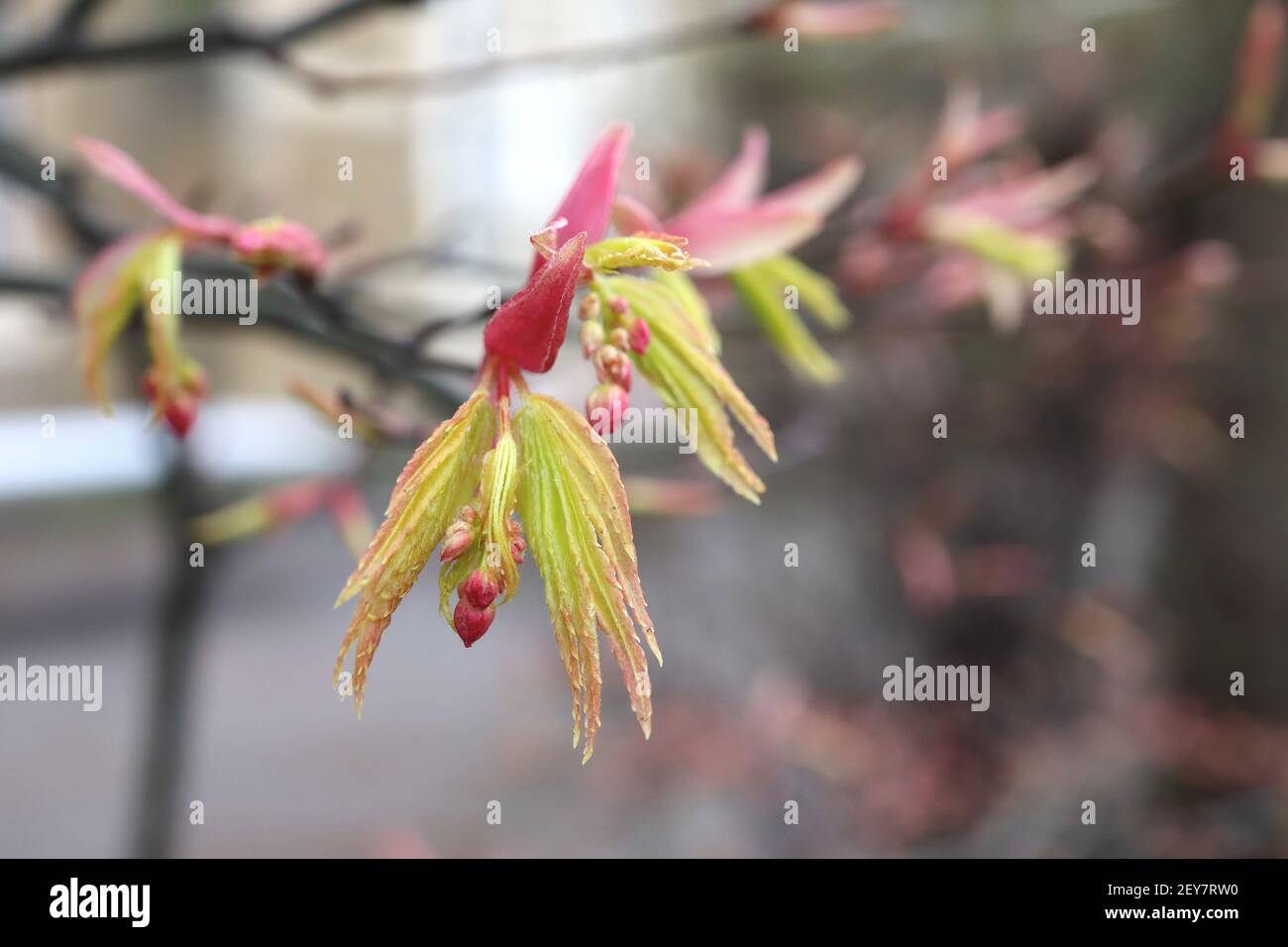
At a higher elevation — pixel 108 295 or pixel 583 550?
pixel 108 295

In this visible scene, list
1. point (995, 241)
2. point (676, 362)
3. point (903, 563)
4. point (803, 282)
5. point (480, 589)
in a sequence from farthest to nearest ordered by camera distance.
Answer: point (903, 563) → point (995, 241) → point (803, 282) → point (676, 362) → point (480, 589)

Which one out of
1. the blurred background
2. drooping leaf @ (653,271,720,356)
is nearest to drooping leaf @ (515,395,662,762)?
drooping leaf @ (653,271,720,356)

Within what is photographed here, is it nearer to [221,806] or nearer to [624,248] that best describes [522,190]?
[221,806]

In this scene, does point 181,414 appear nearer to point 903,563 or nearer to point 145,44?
point 145,44

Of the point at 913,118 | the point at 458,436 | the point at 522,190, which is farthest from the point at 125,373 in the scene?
the point at 522,190

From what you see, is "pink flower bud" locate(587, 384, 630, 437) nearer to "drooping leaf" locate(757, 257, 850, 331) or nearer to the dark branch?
"drooping leaf" locate(757, 257, 850, 331)

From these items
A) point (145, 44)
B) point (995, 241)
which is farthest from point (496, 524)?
point (145, 44)
